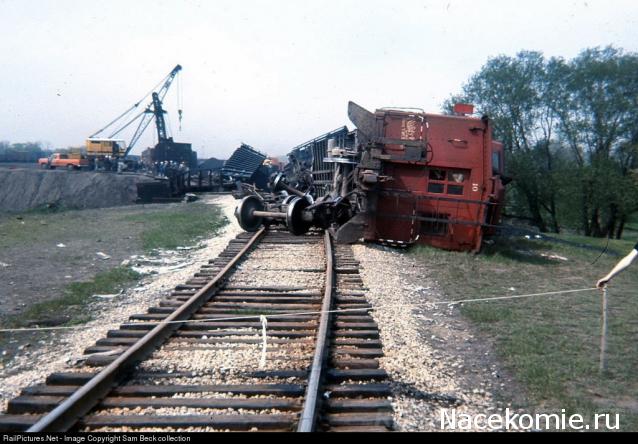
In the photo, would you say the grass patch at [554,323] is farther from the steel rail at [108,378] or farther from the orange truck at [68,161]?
the orange truck at [68,161]

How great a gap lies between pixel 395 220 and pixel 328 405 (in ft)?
29.5

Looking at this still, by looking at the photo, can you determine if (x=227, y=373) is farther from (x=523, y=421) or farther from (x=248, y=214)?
(x=248, y=214)

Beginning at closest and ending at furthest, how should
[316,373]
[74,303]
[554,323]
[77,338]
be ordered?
1. [316,373]
2. [77,338]
3. [554,323]
4. [74,303]

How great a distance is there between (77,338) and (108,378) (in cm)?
195

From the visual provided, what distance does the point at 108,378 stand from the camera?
4727 millimetres

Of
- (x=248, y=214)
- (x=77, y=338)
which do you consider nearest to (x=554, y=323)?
(x=77, y=338)

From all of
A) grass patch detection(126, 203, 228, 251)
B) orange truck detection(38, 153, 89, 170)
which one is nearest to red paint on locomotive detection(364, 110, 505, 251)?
→ grass patch detection(126, 203, 228, 251)

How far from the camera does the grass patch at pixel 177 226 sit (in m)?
14.8


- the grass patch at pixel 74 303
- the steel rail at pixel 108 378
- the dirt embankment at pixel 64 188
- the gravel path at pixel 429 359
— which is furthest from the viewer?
the dirt embankment at pixel 64 188

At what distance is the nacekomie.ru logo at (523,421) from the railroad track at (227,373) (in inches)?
19.1

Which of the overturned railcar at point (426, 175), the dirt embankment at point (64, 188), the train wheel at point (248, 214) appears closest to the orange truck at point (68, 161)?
the dirt embankment at point (64, 188)

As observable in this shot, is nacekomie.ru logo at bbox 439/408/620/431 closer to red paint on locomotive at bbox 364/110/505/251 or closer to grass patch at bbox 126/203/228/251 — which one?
red paint on locomotive at bbox 364/110/505/251

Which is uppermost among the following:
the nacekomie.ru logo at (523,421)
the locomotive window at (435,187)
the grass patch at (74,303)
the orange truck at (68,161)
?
the orange truck at (68,161)
